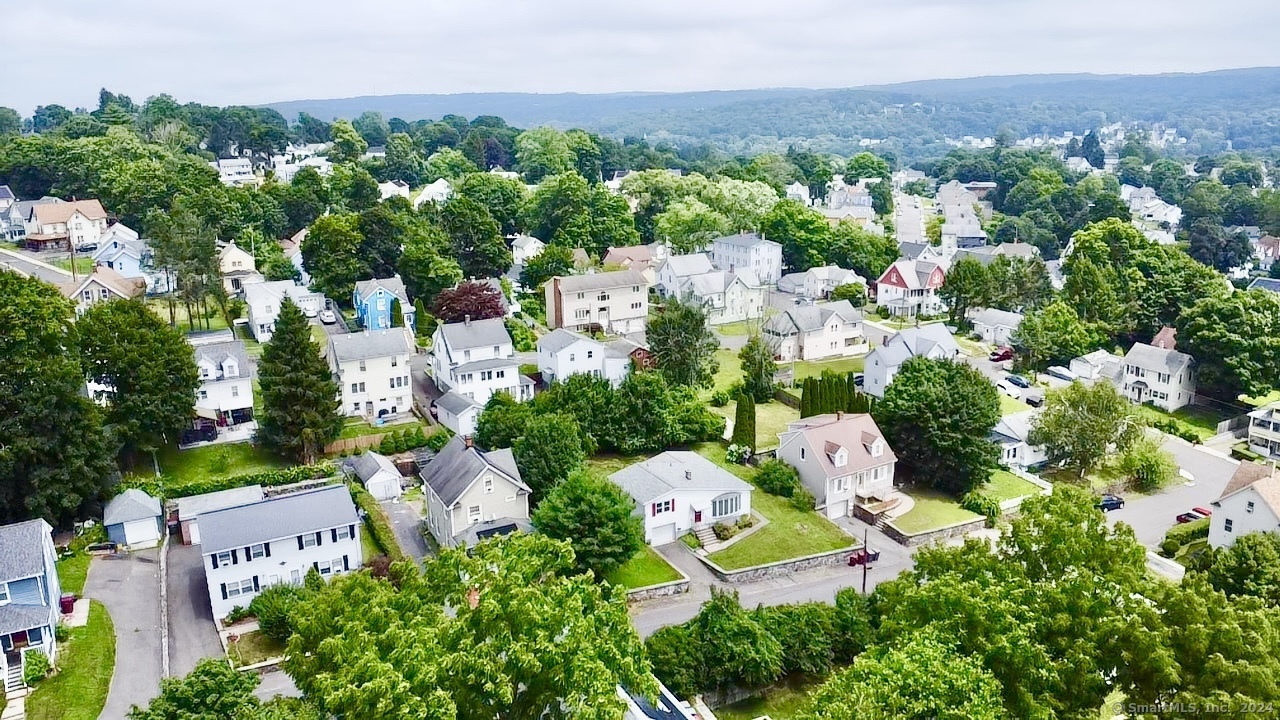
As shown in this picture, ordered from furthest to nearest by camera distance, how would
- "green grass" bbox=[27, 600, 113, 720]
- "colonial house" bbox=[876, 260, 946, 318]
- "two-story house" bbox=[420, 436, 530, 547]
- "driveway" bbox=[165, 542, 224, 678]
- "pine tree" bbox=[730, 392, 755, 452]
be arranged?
1. "colonial house" bbox=[876, 260, 946, 318]
2. "pine tree" bbox=[730, 392, 755, 452]
3. "two-story house" bbox=[420, 436, 530, 547]
4. "driveway" bbox=[165, 542, 224, 678]
5. "green grass" bbox=[27, 600, 113, 720]

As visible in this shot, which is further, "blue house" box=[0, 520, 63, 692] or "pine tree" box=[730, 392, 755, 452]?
"pine tree" box=[730, 392, 755, 452]

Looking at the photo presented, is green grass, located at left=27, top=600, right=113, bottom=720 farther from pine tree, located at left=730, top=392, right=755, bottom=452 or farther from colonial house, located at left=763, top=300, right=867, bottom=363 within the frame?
colonial house, located at left=763, top=300, right=867, bottom=363

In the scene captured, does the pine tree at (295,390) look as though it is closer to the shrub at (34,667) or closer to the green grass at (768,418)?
the shrub at (34,667)

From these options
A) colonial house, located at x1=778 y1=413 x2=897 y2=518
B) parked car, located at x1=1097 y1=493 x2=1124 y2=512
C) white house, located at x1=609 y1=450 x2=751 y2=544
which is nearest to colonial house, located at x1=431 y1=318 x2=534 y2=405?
white house, located at x1=609 y1=450 x2=751 y2=544

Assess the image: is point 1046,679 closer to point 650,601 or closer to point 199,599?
point 650,601

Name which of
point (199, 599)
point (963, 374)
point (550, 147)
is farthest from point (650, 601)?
point (550, 147)

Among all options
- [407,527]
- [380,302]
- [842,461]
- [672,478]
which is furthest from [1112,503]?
[380,302]
